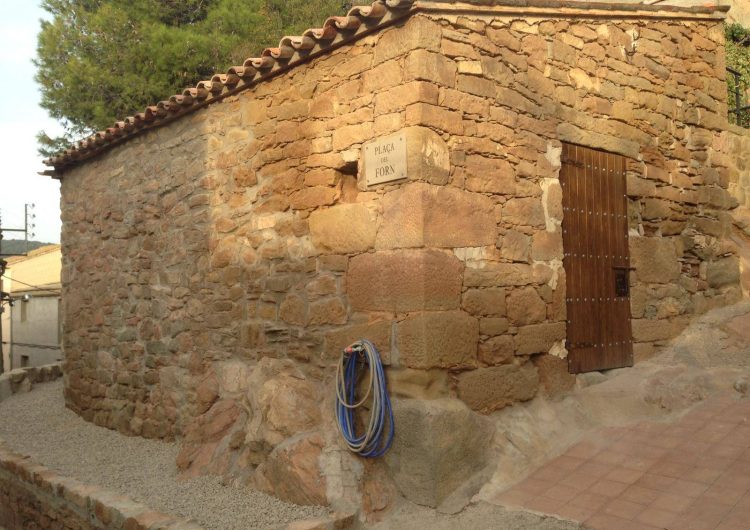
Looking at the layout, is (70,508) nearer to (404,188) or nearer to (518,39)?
(404,188)

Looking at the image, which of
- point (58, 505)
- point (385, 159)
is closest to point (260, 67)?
point (385, 159)

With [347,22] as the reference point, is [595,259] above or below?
below

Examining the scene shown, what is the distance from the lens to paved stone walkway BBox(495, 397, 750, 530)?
3.31 m

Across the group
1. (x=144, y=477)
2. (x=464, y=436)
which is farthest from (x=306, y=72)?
(x=144, y=477)

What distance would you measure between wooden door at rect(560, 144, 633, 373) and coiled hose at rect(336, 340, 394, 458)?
1.57 meters

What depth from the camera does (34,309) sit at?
61.2 feet

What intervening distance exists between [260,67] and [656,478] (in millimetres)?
3867

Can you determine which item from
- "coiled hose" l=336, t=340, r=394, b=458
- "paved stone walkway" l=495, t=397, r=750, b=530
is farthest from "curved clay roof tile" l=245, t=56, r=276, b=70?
"paved stone walkway" l=495, t=397, r=750, b=530

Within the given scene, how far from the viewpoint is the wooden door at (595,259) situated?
4866mm

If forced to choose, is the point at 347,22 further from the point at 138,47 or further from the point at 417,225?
the point at 138,47

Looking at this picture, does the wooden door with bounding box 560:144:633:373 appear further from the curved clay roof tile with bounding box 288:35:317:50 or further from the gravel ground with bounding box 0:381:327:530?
the gravel ground with bounding box 0:381:327:530

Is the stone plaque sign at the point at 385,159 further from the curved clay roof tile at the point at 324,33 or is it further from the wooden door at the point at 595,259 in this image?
the wooden door at the point at 595,259

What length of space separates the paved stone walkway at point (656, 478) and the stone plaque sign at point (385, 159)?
2023 millimetres

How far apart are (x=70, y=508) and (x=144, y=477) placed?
535 mm
